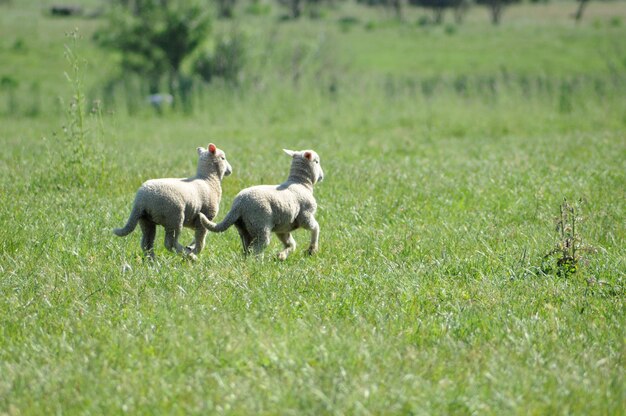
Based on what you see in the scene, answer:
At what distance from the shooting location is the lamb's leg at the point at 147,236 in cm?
706

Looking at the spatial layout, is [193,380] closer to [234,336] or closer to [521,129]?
[234,336]

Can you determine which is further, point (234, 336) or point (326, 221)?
point (326, 221)

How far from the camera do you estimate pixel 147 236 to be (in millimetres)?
7145

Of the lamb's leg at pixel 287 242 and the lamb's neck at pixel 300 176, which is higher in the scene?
the lamb's neck at pixel 300 176

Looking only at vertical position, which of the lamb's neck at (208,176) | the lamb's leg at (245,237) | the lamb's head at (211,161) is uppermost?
the lamb's head at (211,161)

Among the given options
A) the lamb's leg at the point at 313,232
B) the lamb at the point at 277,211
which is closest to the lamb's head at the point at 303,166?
the lamb at the point at 277,211

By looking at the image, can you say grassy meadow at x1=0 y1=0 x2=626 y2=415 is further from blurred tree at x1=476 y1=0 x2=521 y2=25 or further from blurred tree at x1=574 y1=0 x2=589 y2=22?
A: blurred tree at x1=476 y1=0 x2=521 y2=25

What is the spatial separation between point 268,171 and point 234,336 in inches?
287

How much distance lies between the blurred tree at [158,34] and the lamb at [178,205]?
2750cm

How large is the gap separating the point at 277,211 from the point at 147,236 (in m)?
1.21

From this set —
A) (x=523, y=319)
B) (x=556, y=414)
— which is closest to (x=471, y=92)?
(x=523, y=319)

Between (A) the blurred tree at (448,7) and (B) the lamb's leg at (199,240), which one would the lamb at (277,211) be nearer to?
(B) the lamb's leg at (199,240)

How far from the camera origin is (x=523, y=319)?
5.75 meters

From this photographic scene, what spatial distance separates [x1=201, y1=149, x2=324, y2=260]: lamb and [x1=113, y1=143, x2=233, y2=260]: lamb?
0.24m
